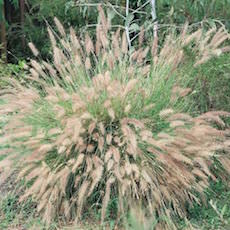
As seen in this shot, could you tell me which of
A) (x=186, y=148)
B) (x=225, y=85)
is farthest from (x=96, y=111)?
(x=225, y=85)

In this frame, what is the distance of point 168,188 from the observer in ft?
13.3

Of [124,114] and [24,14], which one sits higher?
[124,114]

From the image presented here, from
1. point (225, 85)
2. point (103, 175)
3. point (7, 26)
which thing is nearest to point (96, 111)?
point (103, 175)

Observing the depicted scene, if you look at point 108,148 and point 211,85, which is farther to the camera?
point 211,85

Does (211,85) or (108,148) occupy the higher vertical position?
(108,148)

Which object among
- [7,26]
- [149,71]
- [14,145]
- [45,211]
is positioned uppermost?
[149,71]

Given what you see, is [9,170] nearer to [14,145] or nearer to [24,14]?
[14,145]

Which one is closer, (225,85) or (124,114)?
(124,114)

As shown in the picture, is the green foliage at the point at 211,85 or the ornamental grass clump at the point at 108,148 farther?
the green foliage at the point at 211,85

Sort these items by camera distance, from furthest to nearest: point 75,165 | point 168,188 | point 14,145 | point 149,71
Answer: point 149,71 → point 14,145 → point 168,188 → point 75,165

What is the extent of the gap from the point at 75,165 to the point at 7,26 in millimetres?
7046

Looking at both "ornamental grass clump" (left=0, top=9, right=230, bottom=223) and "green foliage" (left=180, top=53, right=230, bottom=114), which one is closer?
"ornamental grass clump" (left=0, top=9, right=230, bottom=223)

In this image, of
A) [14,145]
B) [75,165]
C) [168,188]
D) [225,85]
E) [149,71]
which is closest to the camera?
[75,165]

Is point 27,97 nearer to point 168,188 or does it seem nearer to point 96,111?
point 96,111
